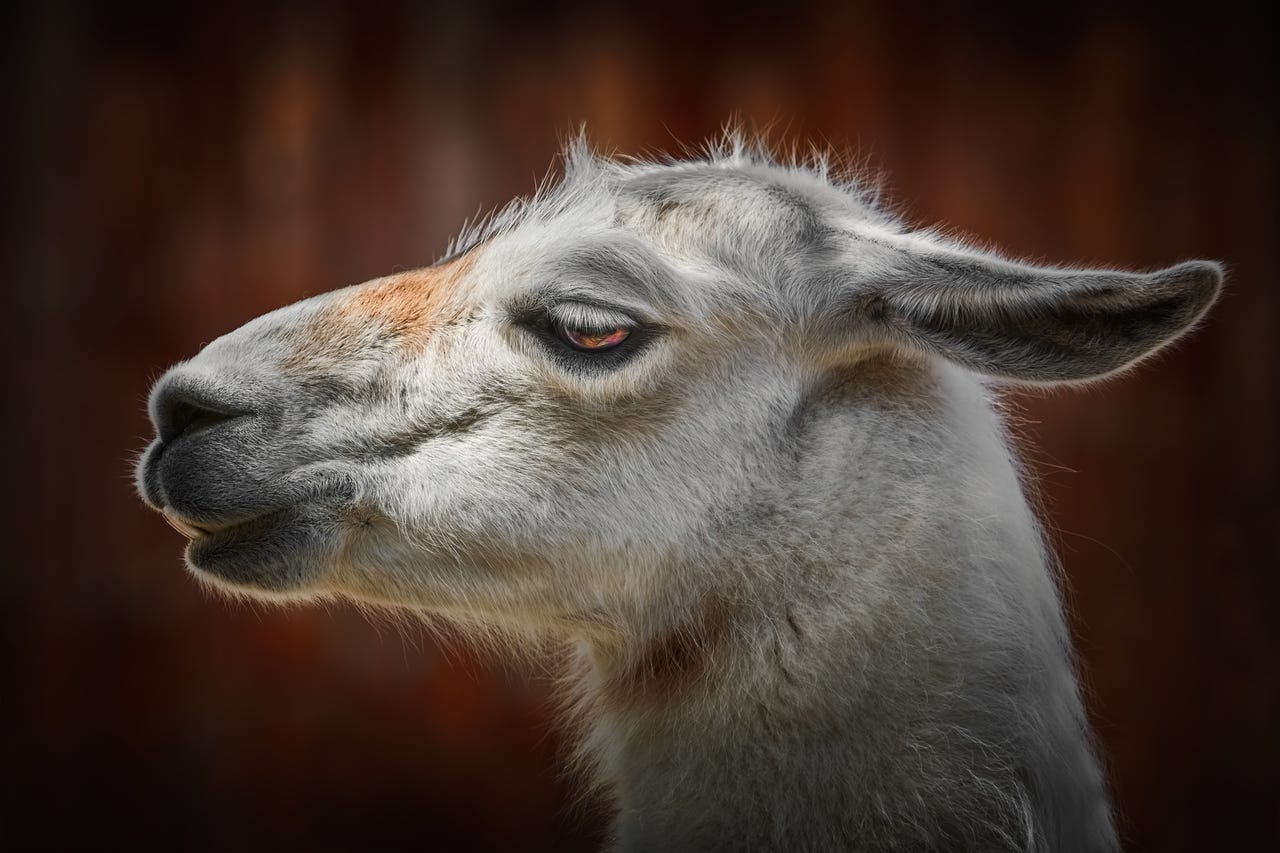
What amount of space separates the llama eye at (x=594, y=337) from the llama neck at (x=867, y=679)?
0.27 meters

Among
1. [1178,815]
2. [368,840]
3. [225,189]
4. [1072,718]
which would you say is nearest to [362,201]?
[225,189]

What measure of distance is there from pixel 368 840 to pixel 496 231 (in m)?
1.86

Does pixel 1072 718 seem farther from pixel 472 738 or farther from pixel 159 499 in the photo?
pixel 472 738

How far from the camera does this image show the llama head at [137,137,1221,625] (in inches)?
51.9

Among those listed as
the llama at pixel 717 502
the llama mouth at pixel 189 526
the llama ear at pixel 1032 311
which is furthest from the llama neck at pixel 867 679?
the llama mouth at pixel 189 526

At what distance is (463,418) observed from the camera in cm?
134

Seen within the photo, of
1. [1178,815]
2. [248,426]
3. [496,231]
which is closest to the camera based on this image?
[248,426]

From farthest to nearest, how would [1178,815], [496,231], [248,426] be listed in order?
[1178,815], [496,231], [248,426]

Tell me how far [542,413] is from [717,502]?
236 mm

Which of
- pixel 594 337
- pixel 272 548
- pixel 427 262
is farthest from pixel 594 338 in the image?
pixel 427 262

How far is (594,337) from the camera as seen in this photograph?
133 cm

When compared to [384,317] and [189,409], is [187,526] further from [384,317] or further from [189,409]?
[384,317]

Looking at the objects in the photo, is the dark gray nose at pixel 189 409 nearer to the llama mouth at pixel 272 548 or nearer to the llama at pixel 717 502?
the llama at pixel 717 502

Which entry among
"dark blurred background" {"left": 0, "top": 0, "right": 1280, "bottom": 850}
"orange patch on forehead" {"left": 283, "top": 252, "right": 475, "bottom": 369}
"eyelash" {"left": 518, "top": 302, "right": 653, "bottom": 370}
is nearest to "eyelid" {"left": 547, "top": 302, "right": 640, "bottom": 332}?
"eyelash" {"left": 518, "top": 302, "right": 653, "bottom": 370}
